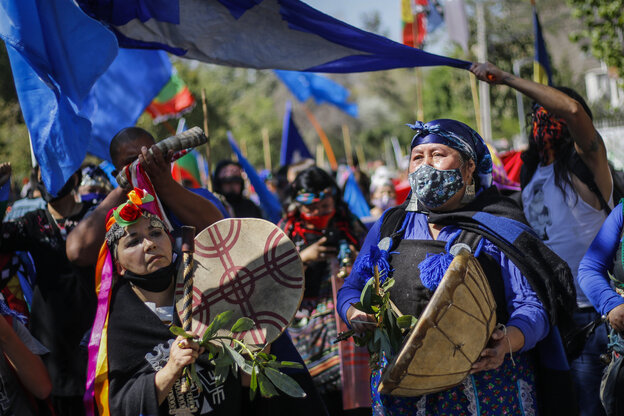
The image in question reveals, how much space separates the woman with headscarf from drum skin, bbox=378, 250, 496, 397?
10cm

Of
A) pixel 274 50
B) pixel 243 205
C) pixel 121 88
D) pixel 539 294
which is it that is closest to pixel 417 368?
pixel 539 294

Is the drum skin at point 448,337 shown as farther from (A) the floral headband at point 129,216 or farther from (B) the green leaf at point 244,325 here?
(A) the floral headband at point 129,216

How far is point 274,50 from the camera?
4.14 metres

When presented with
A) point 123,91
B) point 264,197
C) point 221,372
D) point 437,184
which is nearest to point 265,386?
point 221,372

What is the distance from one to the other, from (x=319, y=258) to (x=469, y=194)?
204cm

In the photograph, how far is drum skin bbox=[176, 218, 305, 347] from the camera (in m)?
3.01

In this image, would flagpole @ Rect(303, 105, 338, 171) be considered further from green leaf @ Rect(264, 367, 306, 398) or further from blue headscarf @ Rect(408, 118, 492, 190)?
green leaf @ Rect(264, 367, 306, 398)

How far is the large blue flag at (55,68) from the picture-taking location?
3.61 m

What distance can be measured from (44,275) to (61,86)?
1.24 m

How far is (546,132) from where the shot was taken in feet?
13.4

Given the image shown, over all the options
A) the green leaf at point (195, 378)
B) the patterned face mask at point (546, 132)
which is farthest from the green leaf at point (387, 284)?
the patterned face mask at point (546, 132)

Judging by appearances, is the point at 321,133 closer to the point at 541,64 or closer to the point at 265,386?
the point at 541,64

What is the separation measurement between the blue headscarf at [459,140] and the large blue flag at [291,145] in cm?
811

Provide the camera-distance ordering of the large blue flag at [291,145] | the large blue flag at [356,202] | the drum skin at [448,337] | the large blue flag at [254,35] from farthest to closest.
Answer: the large blue flag at [291,145], the large blue flag at [356,202], the large blue flag at [254,35], the drum skin at [448,337]
